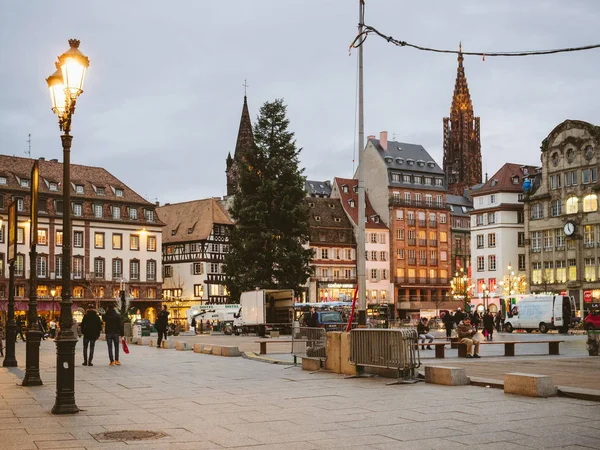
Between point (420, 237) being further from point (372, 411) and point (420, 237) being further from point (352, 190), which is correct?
point (372, 411)

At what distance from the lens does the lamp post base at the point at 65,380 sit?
12.0 m

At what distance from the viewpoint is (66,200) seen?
42.1 feet

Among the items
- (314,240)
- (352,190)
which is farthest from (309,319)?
(352,190)

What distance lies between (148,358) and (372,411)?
16.1m

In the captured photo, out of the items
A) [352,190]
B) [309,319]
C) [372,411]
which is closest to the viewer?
[372,411]

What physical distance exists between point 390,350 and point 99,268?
72.5 m

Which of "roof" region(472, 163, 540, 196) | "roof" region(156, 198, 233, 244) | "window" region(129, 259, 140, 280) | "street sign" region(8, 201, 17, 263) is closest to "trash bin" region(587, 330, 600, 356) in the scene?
"street sign" region(8, 201, 17, 263)

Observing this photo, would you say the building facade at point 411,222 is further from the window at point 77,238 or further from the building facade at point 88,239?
the window at point 77,238

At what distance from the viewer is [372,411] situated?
1188 centimetres

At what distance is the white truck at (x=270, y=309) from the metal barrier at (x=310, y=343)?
32.3 m

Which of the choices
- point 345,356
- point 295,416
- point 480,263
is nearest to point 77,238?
point 480,263

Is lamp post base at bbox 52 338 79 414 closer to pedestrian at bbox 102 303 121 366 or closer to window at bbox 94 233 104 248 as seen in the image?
pedestrian at bbox 102 303 121 366

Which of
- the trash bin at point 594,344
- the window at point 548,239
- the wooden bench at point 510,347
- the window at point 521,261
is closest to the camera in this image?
the wooden bench at point 510,347

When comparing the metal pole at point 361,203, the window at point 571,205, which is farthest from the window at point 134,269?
the metal pole at point 361,203
